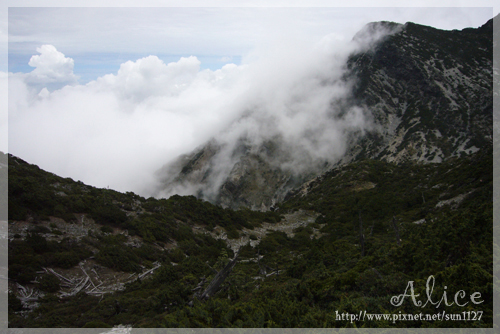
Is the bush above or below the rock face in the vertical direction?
below

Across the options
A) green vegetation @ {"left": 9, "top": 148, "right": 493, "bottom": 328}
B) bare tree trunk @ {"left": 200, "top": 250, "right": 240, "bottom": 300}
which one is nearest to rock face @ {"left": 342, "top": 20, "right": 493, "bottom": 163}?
green vegetation @ {"left": 9, "top": 148, "right": 493, "bottom": 328}

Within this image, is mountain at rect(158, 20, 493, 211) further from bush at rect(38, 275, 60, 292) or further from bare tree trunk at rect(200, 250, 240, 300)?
bush at rect(38, 275, 60, 292)

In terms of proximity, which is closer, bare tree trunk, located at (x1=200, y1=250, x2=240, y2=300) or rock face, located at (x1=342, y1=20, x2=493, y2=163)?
bare tree trunk, located at (x1=200, y1=250, x2=240, y2=300)

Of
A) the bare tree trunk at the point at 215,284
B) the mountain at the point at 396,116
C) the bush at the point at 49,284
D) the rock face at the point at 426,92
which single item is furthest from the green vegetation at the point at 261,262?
the mountain at the point at 396,116

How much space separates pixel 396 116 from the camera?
4956 inches

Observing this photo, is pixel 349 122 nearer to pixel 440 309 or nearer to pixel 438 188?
pixel 438 188

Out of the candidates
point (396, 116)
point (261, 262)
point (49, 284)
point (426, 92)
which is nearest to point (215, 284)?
point (261, 262)

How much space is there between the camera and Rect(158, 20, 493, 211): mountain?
102688mm

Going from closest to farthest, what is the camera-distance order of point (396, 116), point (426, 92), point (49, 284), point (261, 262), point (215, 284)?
A: point (215, 284) < point (49, 284) < point (261, 262) < point (426, 92) < point (396, 116)

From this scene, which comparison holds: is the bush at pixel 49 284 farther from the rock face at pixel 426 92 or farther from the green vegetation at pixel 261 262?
the rock face at pixel 426 92

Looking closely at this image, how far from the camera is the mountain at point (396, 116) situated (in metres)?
103

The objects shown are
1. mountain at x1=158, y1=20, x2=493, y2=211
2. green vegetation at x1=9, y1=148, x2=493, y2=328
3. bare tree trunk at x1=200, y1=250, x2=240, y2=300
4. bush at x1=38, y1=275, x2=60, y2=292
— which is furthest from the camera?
mountain at x1=158, y1=20, x2=493, y2=211

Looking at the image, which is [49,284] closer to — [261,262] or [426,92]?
[261,262]

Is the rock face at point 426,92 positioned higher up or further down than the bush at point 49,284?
higher up
